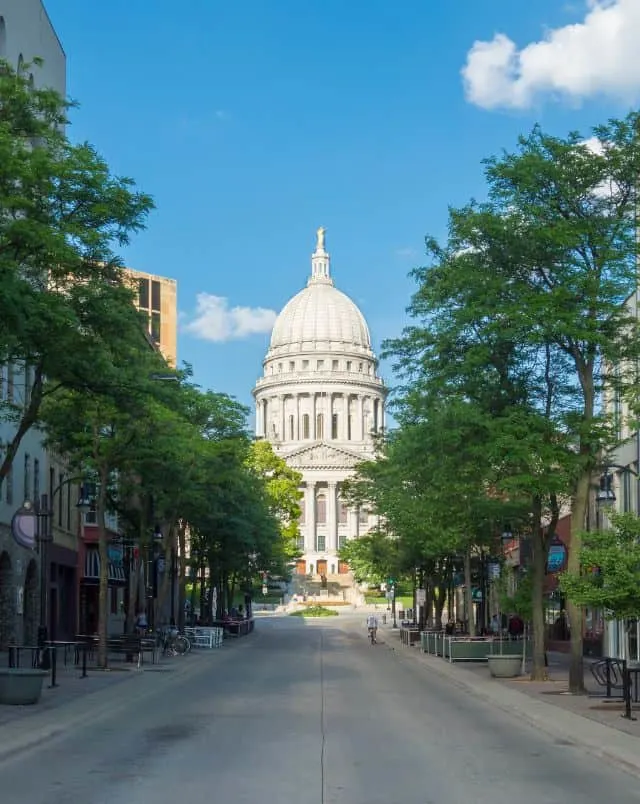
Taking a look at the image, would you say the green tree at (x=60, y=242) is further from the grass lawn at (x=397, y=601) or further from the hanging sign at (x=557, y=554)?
the grass lawn at (x=397, y=601)

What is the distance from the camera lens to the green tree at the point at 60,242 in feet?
75.9

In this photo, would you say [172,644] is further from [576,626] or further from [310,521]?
[310,521]

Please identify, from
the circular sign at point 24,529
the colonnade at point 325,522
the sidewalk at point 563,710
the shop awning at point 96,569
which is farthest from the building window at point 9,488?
the colonnade at point 325,522

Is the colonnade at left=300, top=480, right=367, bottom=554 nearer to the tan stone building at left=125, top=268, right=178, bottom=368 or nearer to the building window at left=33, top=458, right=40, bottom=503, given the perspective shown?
the tan stone building at left=125, top=268, right=178, bottom=368

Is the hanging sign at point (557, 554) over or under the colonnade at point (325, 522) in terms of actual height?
under

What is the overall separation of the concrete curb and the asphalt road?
1.02 feet

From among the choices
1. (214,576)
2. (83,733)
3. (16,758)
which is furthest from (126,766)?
(214,576)

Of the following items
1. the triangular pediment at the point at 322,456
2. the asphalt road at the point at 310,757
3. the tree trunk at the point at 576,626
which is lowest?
the asphalt road at the point at 310,757

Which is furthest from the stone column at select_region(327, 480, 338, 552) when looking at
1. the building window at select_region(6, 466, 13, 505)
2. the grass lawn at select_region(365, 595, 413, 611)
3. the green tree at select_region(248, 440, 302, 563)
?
the building window at select_region(6, 466, 13, 505)

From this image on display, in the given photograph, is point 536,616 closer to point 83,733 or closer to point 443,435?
point 443,435

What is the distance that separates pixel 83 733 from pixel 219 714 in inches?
152

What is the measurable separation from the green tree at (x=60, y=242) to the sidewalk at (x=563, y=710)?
10.5 metres

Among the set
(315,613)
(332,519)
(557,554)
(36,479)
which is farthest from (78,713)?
(332,519)

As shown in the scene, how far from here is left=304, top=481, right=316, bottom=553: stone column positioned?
196 meters
